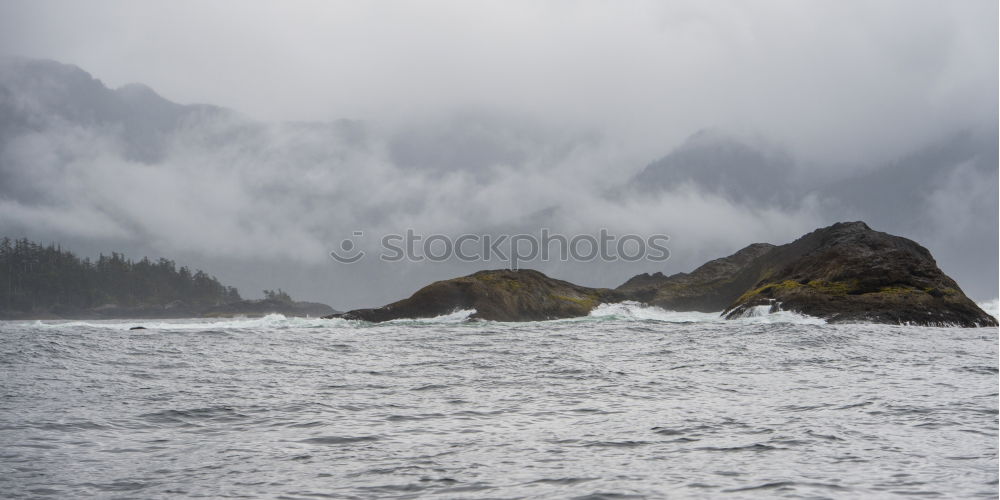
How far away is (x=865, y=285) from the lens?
5803 centimetres

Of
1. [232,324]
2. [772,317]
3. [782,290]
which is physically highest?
[782,290]

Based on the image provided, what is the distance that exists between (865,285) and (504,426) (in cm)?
5388

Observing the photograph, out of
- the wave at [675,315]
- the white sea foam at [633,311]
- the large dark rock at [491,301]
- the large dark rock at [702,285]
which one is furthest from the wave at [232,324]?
the large dark rock at [702,285]

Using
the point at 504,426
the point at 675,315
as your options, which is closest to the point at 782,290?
the point at 675,315

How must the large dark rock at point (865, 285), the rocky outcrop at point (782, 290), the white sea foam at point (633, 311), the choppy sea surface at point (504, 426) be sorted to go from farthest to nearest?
the white sea foam at point (633, 311) < the rocky outcrop at point (782, 290) < the large dark rock at point (865, 285) < the choppy sea surface at point (504, 426)

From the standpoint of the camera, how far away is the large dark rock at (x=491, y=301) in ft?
222

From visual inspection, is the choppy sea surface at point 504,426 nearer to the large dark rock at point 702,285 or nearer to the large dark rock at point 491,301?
the large dark rock at point 491,301

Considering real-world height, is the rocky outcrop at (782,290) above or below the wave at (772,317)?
above

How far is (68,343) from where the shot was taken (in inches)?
1323

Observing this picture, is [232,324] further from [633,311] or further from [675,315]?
[675,315]

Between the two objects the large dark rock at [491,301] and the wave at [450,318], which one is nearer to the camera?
the wave at [450,318]

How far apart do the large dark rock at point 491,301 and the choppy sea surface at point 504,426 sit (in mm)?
40532

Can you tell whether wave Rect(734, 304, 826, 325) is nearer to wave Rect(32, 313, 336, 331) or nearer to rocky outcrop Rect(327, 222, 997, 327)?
rocky outcrop Rect(327, 222, 997, 327)

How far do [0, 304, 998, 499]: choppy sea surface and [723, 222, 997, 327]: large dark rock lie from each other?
27281mm
